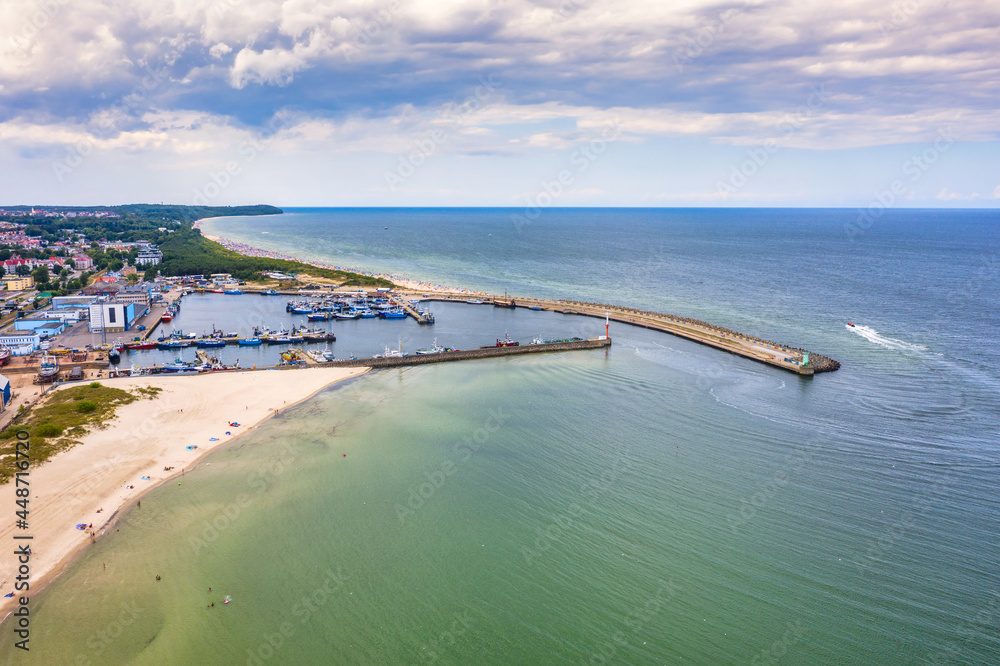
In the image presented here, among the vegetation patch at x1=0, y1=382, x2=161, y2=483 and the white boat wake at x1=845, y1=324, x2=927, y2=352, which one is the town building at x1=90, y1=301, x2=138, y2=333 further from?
the white boat wake at x1=845, y1=324, x2=927, y2=352

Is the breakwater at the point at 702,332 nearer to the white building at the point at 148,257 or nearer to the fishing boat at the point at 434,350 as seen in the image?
the fishing boat at the point at 434,350

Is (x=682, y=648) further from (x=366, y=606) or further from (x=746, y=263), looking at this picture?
(x=746, y=263)

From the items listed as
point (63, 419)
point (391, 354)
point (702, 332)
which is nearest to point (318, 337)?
point (391, 354)

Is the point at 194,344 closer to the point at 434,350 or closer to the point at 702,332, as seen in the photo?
the point at 434,350

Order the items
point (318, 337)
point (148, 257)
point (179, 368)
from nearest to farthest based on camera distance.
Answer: point (179, 368) → point (318, 337) → point (148, 257)

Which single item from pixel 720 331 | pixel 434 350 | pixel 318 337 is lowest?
pixel 434 350

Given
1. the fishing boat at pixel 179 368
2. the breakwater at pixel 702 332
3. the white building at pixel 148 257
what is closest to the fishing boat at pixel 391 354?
the fishing boat at pixel 179 368
